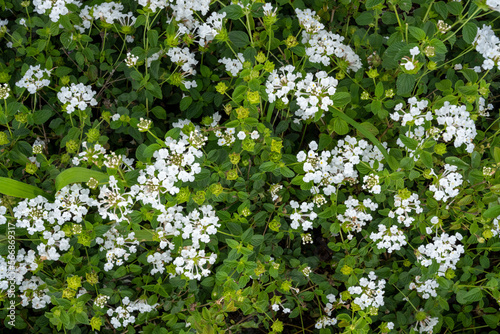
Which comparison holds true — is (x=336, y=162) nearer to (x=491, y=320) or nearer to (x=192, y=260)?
(x=192, y=260)

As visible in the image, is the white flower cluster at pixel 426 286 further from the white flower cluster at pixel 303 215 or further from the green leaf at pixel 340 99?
the green leaf at pixel 340 99

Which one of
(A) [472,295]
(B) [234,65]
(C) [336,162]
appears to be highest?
(B) [234,65]

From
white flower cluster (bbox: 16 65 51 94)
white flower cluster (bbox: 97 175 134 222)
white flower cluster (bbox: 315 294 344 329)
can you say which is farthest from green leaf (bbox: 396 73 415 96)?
white flower cluster (bbox: 16 65 51 94)

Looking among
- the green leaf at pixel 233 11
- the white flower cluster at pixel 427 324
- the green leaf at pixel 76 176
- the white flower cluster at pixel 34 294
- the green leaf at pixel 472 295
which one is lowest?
the white flower cluster at pixel 427 324

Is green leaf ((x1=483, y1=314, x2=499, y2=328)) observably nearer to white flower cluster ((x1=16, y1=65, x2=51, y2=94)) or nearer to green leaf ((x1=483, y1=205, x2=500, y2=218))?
green leaf ((x1=483, y1=205, x2=500, y2=218))

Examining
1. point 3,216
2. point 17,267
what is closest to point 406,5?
point 3,216

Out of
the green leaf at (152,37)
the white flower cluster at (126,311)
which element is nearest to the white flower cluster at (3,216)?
the white flower cluster at (126,311)
